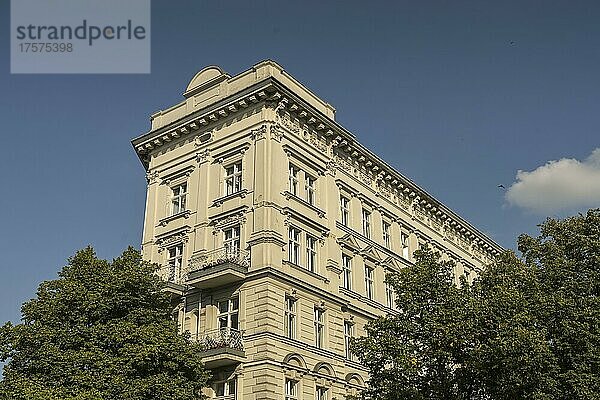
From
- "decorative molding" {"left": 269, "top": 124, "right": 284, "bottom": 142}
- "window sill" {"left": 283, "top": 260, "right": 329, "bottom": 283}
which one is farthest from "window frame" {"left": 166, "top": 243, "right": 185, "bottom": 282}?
"decorative molding" {"left": 269, "top": 124, "right": 284, "bottom": 142}

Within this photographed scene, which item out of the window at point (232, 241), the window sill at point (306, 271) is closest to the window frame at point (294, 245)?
the window sill at point (306, 271)

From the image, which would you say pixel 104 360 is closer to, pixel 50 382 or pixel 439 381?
pixel 50 382

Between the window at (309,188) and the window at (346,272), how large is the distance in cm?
353

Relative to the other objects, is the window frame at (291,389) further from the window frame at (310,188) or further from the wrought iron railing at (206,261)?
the window frame at (310,188)

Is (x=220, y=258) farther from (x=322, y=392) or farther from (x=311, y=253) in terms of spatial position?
(x=322, y=392)

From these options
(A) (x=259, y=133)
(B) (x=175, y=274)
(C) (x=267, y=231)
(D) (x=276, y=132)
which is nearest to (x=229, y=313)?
(C) (x=267, y=231)

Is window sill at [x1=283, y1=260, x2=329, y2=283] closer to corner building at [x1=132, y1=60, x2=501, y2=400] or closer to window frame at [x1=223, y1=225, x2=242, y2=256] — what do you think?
corner building at [x1=132, y1=60, x2=501, y2=400]

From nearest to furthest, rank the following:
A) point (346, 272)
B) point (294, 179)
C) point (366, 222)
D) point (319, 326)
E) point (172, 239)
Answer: point (319, 326), point (294, 179), point (172, 239), point (346, 272), point (366, 222)

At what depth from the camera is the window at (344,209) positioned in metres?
38.2

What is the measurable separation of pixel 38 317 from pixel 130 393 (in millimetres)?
4835

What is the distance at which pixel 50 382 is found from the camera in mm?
24625

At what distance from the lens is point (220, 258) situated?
32844 millimetres

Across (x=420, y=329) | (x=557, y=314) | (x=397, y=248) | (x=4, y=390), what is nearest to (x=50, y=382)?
(x=4, y=390)

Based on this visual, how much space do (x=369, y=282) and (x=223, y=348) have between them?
11687mm
